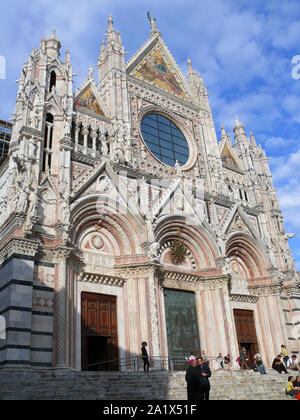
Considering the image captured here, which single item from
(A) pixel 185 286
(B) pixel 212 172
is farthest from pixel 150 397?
(B) pixel 212 172

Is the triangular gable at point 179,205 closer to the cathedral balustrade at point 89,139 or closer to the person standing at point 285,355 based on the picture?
the cathedral balustrade at point 89,139

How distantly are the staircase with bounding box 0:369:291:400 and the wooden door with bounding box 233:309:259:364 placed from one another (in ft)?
20.5

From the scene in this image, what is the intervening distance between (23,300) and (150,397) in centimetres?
483

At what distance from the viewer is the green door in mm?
16203

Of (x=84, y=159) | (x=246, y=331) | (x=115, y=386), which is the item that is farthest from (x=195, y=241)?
(x=115, y=386)

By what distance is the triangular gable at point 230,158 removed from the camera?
24706 mm

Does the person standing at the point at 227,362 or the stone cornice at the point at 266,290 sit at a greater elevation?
the stone cornice at the point at 266,290

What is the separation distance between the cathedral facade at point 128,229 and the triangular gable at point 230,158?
0.14m

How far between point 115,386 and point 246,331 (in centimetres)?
1051

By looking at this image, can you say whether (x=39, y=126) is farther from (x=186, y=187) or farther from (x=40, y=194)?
(x=186, y=187)

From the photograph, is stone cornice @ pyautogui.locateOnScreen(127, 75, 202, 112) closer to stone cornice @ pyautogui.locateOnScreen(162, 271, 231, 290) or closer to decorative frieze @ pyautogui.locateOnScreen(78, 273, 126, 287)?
stone cornice @ pyautogui.locateOnScreen(162, 271, 231, 290)

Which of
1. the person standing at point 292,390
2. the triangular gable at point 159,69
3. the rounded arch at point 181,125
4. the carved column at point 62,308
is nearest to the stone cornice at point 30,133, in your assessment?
the carved column at point 62,308

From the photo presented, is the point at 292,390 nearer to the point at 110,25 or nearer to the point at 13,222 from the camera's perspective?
the point at 13,222

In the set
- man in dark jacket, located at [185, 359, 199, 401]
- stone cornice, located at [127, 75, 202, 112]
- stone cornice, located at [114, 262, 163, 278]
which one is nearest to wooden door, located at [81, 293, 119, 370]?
stone cornice, located at [114, 262, 163, 278]
